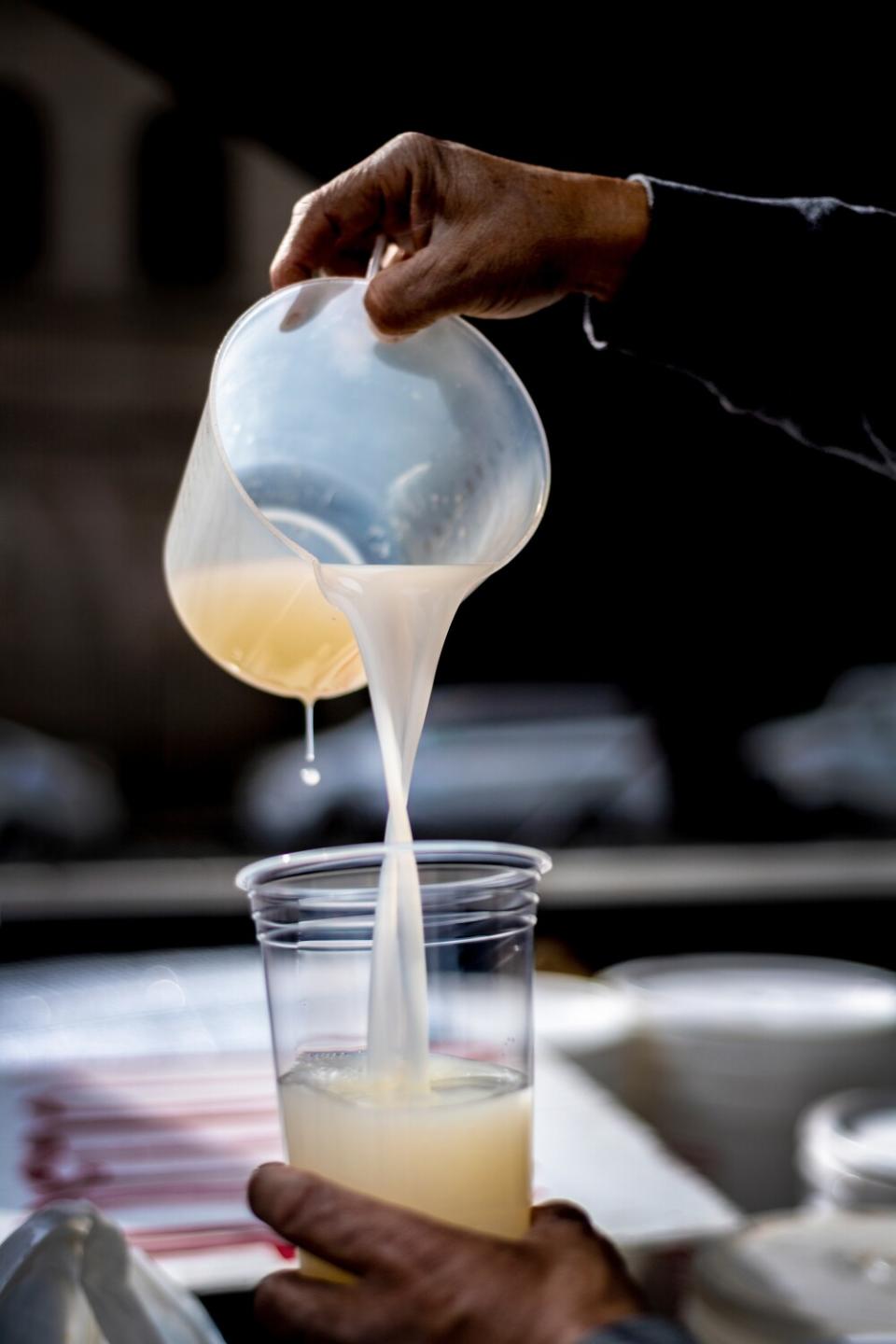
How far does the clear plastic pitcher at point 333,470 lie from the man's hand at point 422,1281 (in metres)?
0.52

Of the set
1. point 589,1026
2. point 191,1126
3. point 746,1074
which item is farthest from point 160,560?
point 191,1126

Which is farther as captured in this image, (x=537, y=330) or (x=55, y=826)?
(x=55, y=826)

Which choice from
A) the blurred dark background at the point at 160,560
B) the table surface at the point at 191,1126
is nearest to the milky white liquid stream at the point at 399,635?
the table surface at the point at 191,1126

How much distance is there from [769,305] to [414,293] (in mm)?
373

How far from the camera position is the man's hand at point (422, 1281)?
0.88 m

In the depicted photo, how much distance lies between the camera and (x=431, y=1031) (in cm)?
103

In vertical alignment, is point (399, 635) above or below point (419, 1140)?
above

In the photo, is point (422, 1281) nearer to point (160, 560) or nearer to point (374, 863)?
point (374, 863)

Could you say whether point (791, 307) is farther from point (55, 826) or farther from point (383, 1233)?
point (55, 826)

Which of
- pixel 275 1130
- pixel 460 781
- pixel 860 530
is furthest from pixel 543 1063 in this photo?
pixel 860 530

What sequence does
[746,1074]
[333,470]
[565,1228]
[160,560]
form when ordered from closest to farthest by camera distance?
[565,1228], [333,470], [746,1074], [160,560]

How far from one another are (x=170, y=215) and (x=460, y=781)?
86.7 inches

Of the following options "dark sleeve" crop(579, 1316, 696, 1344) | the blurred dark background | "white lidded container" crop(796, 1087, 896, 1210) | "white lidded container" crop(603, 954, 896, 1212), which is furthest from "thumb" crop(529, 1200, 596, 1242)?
the blurred dark background

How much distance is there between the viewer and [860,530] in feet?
16.0
